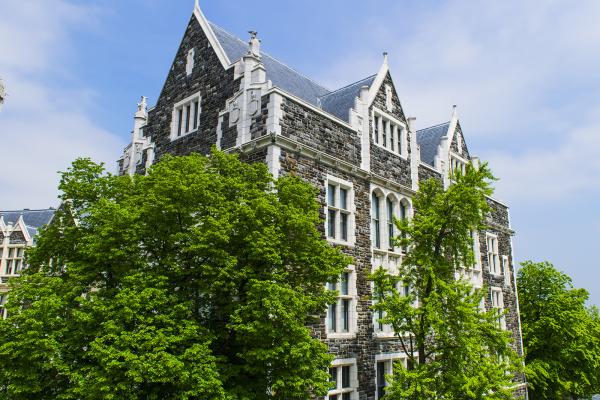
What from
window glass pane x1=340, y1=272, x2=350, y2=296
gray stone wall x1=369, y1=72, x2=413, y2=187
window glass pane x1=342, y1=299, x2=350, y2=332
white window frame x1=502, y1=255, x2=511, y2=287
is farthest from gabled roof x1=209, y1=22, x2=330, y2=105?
white window frame x1=502, y1=255, x2=511, y2=287

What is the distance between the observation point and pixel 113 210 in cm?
1329

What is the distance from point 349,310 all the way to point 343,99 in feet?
35.9

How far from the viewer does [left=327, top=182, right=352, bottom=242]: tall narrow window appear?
64.0 ft

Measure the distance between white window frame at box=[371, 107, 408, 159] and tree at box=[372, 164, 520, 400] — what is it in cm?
577

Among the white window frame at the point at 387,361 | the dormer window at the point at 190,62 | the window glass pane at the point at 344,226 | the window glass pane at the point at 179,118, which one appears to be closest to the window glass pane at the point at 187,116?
the window glass pane at the point at 179,118

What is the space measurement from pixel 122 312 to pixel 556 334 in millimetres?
32454

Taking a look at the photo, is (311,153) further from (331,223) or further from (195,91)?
(195,91)

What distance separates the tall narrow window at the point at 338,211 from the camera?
768 inches

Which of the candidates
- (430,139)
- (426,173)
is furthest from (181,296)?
(430,139)

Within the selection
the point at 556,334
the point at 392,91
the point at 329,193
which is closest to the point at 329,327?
the point at 329,193

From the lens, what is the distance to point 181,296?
1364cm

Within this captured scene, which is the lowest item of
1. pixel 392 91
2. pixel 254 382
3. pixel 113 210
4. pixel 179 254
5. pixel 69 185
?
pixel 254 382

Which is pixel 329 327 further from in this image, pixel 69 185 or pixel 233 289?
pixel 69 185

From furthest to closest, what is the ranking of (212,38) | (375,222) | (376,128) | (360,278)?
(376,128) → (212,38) → (375,222) → (360,278)
